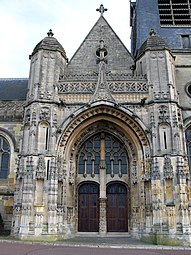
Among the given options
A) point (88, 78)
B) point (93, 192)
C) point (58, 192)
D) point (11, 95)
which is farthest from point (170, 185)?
point (11, 95)

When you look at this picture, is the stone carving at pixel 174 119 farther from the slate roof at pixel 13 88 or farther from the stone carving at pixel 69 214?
the slate roof at pixel 13 88

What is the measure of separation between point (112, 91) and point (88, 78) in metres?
1.60

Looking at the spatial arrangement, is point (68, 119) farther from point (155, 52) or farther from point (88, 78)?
point (155, 52)

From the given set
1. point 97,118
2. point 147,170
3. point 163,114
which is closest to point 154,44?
point 163,114

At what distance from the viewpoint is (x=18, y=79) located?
66.2 ft

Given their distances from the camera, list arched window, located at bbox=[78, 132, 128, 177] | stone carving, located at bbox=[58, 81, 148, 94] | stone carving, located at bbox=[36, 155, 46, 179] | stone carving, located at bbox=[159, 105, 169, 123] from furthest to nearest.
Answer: arched window, located at bbox=[78, 132, 128, 177] → stone carving, located at bbox=[58, 81, 148, 94] → stone carving, located at bbox=[159, 105, 169, 123] → stone carving, located at bbox=[36, 155, 46, 179]

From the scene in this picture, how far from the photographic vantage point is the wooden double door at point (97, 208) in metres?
13.7

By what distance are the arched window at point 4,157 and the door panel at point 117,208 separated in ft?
18.7

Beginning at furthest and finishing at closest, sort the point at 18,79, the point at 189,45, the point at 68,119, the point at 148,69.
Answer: the point at 18,79 < the point at 189,45 < the point at 148,69 < the point at 68,119

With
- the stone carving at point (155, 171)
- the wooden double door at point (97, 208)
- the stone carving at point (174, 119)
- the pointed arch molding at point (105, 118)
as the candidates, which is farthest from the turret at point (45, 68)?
the stone carving at point (174, 119)

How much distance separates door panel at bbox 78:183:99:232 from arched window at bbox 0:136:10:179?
4.33m

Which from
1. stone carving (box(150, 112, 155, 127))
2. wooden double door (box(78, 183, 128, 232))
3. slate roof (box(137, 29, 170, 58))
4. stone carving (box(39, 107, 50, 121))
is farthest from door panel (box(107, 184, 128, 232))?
slate roof (box(137, 29, 170, 58))

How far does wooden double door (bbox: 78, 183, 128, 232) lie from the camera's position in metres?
13.7

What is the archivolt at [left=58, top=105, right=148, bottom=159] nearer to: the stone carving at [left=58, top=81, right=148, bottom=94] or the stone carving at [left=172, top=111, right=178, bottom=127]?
the stone carving at [left=58, top=81, right=148, bottom=94]
